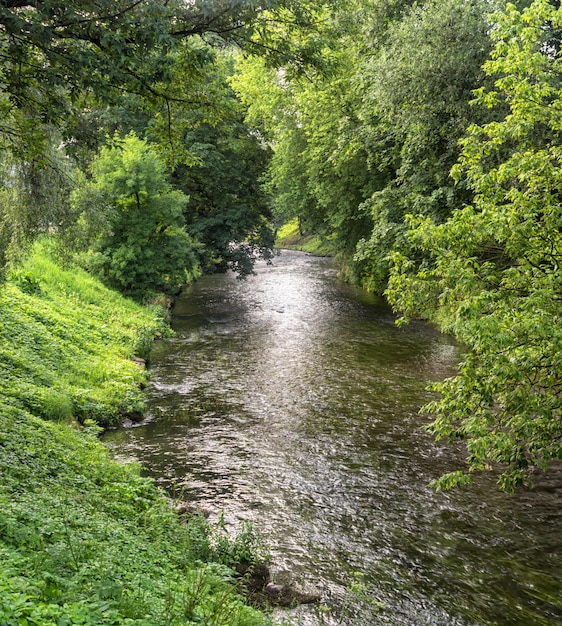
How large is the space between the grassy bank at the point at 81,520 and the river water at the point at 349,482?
3.25ft

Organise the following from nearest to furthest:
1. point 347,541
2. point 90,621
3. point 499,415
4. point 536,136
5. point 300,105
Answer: point 90,621 → point 499,415 → point 347,541 → point 536,136 → point 300,105

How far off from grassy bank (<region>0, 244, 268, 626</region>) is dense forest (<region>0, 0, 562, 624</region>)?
4 centimetres

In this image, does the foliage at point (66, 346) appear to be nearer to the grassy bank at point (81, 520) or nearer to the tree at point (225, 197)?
the grassy bank at point (81, 520)

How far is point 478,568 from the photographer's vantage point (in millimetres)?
8344

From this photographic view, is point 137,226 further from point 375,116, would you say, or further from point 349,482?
point 349,482

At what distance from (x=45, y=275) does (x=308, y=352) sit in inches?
377

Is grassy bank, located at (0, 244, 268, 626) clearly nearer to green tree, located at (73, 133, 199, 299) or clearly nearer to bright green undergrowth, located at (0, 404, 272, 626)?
bright green undergrowth, located at (0, 404, 272, 626)

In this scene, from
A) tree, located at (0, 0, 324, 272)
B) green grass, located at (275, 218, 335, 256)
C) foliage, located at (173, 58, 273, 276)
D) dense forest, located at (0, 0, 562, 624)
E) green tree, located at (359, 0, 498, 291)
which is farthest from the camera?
green grass, located at (275, 218, 335, 256)

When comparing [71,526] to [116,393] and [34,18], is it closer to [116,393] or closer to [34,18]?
[34,18]

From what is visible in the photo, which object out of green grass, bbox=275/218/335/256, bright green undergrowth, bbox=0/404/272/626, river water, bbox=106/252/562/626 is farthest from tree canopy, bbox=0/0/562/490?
green grass, bbox=275/218/335/256

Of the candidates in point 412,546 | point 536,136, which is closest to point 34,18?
point 412,546

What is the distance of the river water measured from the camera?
7832 millimetres

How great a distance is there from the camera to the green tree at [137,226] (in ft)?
79.1

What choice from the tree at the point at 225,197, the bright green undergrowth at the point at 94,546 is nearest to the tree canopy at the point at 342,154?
the tree at the point at 225,197
